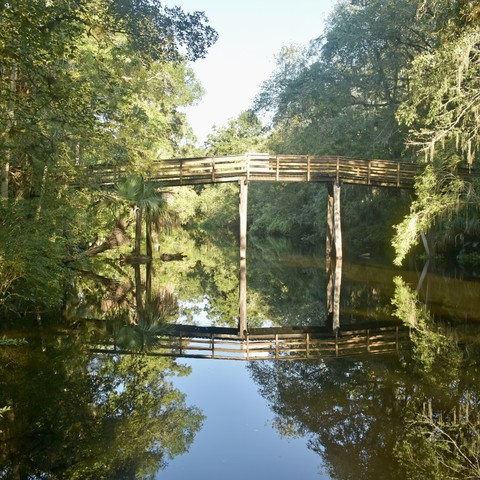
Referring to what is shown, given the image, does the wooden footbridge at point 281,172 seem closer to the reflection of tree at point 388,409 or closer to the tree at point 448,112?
the tree at point 448,112

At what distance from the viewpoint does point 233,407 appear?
7238 millimetres

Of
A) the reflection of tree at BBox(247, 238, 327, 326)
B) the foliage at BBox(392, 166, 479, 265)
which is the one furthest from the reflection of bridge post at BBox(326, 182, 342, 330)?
the foliage at BBox(392, 166, 479, 265)

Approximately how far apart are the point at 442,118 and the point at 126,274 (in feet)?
38.2

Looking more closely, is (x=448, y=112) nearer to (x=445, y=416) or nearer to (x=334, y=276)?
(x=334, y=276)

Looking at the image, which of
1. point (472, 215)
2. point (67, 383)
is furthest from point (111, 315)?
point (472, 215)

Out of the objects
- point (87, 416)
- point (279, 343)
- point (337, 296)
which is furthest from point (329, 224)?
point (87, 416)

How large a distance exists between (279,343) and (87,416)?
510cm

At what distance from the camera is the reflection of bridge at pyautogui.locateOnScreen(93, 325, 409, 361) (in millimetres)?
9914

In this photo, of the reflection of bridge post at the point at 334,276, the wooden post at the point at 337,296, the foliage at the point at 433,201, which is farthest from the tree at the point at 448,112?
the reflection of bridge post at the point at 334,276

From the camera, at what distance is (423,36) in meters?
26.1

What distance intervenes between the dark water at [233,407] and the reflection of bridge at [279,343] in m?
0.31

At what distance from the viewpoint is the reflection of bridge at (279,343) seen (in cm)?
991

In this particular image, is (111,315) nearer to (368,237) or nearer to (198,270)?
(198,270)

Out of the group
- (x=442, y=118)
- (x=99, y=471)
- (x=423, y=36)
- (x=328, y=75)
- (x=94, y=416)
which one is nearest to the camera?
(x=99, y=471)
